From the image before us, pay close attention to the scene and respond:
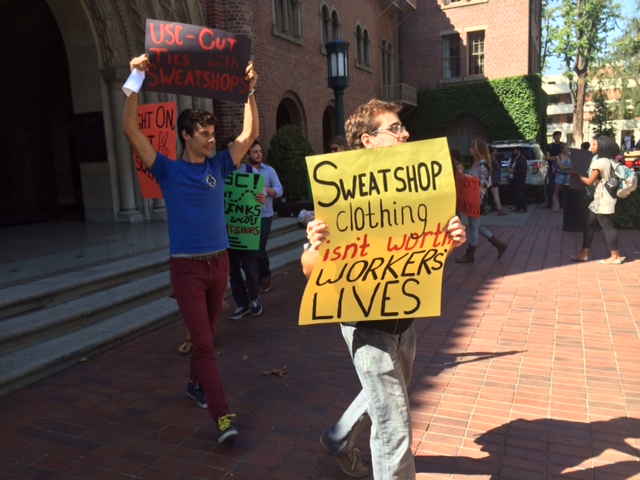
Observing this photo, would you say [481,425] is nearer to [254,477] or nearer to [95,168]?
[254,477]

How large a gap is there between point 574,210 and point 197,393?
9875 mm

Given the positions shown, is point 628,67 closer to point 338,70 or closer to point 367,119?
point 338,70

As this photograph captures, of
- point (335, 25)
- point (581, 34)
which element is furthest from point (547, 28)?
point (335, 25)

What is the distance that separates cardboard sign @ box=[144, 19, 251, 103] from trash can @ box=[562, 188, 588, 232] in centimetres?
926

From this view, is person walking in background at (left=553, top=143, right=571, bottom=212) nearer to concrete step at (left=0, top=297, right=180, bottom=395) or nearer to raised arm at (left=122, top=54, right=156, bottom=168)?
concrete step at (left=0, top=297, right=180, bottom=395)

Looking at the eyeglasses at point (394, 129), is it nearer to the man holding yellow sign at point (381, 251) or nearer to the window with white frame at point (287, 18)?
the man holding yellow sign at point (381, 251)

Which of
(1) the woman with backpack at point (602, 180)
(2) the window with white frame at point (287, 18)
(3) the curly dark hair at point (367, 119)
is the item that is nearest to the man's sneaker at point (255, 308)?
(3) the curly dark hair at point (367, 119)

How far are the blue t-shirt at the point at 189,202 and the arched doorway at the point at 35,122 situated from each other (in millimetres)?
10676

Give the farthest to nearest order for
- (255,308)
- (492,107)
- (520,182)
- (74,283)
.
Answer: (492,107), (520,182), (255,308), (74,283)

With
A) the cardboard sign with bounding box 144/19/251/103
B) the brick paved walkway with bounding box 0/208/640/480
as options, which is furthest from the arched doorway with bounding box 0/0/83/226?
the cardboard sign with bounding box 144/19/251/103

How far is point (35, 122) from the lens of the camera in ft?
50.8

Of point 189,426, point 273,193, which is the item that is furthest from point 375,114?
point 273,193

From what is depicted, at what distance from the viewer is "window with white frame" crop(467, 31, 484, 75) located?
2806 centimetres

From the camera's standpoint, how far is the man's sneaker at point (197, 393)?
13.2 feet
